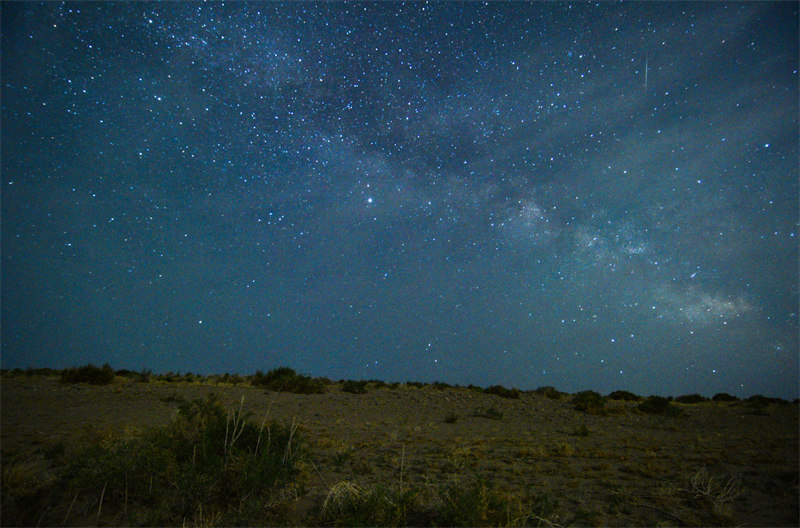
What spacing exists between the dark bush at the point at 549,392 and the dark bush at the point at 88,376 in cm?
2632

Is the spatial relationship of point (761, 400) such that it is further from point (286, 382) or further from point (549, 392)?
point (286, 382)

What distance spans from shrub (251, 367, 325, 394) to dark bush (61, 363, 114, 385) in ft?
25.4

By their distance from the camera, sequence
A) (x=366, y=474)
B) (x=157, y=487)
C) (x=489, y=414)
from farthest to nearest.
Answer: (x=489, y=414), (x=366, y=474), (x=157, y=487)

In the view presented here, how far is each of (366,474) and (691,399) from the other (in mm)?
32880

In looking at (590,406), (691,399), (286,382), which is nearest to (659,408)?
(590,406)

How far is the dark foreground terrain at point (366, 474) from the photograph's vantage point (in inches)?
223

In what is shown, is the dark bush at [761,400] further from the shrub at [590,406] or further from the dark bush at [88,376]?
the dark bush at [88,376]

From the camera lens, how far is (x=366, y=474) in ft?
25.1

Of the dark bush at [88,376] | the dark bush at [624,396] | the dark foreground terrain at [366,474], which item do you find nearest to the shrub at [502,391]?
the dark bush at [624,396]

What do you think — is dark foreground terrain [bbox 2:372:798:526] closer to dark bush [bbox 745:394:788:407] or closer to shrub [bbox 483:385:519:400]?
shrub [bbox 483:385:519:400]

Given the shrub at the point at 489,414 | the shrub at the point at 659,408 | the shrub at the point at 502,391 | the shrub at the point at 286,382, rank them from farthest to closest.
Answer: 1. the shrub at the point at 502,391
2. the shrub at the point at 286,382
3. the shrub at the point at 659,408
4. the shrub at the point at 489,414

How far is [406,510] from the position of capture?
5527mm

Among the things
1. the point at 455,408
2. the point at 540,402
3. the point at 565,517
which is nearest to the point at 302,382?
the point at 455,408

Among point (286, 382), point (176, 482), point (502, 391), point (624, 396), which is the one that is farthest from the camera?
point (624, 396)
